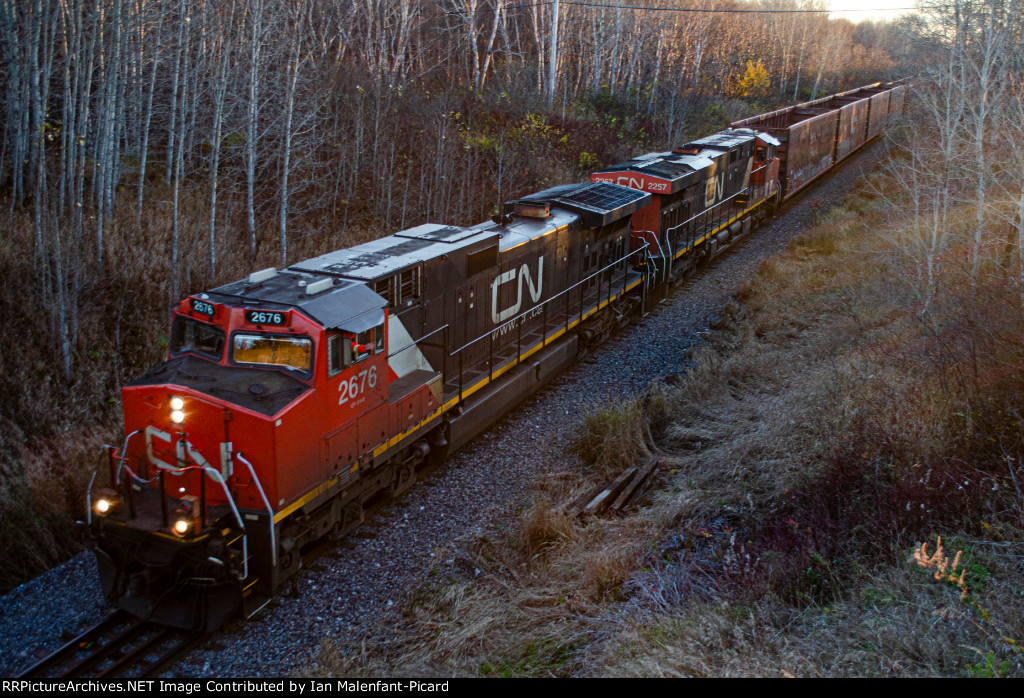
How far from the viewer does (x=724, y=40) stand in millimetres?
55469

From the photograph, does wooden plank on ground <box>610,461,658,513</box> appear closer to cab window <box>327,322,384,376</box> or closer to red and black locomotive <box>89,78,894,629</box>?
red and black locomotive <box>89,78,894,629</box>

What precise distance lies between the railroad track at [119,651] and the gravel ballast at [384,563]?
0.59ft

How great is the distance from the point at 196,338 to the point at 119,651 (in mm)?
3073

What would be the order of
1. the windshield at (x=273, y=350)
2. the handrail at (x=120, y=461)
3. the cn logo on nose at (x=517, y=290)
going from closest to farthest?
the handrail at (x=120, y=461) < the windshield at (x=273, y=350) < the cn logo on nose at (x=517, y=290)

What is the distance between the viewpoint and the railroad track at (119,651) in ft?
21.7

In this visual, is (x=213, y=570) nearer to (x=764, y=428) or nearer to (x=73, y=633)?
(x=73, y=633)

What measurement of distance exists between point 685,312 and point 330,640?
11971 millimetres

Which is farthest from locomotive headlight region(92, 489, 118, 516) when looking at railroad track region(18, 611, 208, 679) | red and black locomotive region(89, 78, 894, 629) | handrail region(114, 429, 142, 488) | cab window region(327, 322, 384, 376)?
cab window region(327, 322, 384, 376)

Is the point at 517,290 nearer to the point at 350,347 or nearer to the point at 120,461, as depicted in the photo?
the point at 350,347

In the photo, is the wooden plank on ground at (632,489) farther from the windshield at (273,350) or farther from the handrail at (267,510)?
the windshield at (273,350)

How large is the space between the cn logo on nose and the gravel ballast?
1595 mm

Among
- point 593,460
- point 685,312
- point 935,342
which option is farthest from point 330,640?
point 685,312

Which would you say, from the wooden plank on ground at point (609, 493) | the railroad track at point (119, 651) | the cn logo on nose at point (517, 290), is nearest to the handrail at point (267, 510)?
the railroad track at point (119, 651)

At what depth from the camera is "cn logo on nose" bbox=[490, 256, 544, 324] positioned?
11.9 meters
